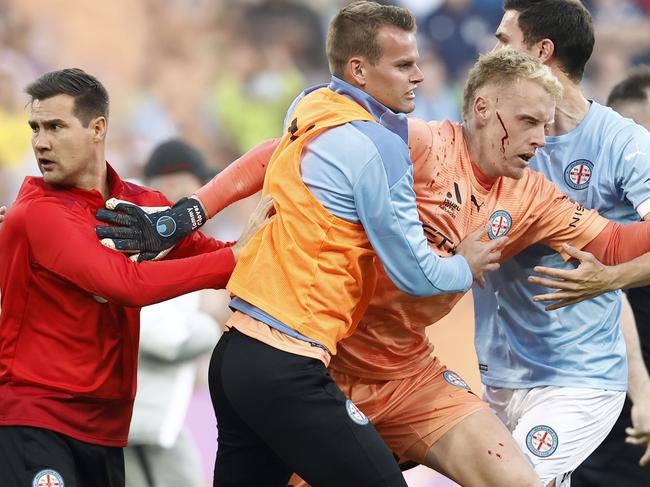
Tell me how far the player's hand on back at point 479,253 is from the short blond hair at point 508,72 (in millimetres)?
615

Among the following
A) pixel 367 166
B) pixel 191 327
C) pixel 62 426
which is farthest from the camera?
pixel 191 327

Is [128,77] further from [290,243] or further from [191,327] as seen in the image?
[290,243]

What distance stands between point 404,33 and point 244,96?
7852 millimetres

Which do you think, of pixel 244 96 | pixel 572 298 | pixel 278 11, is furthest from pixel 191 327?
pixel 278 11

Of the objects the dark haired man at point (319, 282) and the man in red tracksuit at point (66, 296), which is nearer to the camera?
the dark haired man at point (319, 282)

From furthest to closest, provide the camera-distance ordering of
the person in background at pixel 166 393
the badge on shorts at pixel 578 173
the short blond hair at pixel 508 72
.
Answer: the person in background at pixel 166 393, the badge on shorts at pixel 578 173, the short blond hair at pixel 508 72

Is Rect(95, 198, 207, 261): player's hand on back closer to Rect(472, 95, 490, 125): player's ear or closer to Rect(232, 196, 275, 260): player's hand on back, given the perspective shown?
Rect(232, 196, 275, 260): player's hand on back

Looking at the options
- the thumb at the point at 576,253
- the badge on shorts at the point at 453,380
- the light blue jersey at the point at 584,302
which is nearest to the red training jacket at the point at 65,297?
the badge on shorts at the point at 453,380

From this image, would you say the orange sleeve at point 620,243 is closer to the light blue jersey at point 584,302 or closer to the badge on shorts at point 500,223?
the light blue jersey at point 584,302

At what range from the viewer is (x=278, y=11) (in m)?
12.2

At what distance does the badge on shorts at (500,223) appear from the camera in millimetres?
4418

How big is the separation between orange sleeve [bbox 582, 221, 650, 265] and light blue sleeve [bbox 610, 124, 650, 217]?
210 mm

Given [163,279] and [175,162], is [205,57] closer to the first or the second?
[175,162]

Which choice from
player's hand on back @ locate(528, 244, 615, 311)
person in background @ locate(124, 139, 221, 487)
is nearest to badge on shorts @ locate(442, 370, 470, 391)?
player's hand on back @ locate(528, 244, 615, 311)
